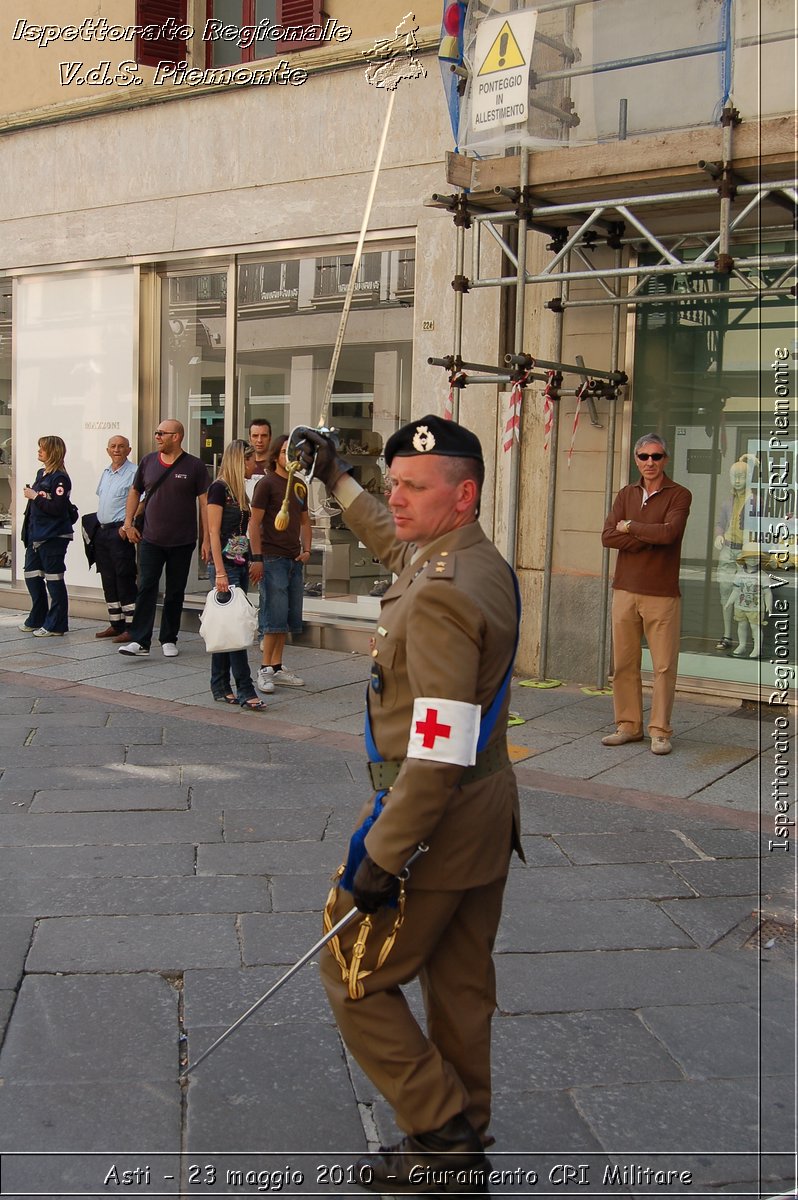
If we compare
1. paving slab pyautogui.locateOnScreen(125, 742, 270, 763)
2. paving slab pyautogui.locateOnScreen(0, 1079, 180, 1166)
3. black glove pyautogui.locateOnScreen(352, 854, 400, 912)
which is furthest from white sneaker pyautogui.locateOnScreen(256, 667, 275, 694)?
black glove pyautogui.locateOnScreen(352, 854, 400, 912)

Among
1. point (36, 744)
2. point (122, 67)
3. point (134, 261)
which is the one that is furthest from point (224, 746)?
point (122, 67)

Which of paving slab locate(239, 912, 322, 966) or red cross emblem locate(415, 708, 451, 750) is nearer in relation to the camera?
red cross emblem locate(415, 708, 451, 750)

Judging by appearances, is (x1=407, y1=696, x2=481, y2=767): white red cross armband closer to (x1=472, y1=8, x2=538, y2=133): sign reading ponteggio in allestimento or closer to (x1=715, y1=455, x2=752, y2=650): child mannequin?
(x1=472, y1=8, x2=538, y2=133): sign reading ponteggio in allestimento

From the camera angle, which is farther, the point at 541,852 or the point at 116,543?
the point at 116,543

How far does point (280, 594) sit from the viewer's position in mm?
8547

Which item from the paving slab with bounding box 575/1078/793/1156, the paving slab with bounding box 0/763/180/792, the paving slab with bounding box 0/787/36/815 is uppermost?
the paving slab with bounding box 0/763/180/792

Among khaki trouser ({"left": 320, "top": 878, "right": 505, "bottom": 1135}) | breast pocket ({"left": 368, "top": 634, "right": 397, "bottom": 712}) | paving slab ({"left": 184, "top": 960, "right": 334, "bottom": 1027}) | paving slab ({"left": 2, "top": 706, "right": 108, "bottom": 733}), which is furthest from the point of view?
paving slab ({"left": 2, "top": 706, "right": 108, "bottom": 733})

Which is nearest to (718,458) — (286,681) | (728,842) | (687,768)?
(687,768)

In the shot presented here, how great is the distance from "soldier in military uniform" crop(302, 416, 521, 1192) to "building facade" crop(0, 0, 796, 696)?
168 inches

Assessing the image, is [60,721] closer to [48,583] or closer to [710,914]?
[48,583]

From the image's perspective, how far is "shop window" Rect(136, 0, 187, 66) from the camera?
11750 millimetres

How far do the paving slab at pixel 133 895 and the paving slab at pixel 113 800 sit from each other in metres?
1.00

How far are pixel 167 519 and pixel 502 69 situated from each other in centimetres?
420

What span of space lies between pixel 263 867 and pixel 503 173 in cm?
508
